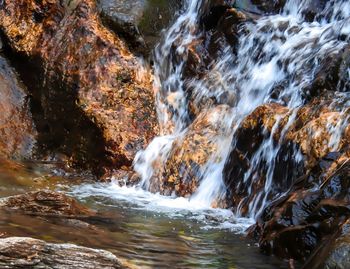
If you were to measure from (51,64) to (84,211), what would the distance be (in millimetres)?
4989

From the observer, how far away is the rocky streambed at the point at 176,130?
15.8 ft

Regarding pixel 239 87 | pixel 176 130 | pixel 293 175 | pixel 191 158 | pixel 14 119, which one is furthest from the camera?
pixel 14 119

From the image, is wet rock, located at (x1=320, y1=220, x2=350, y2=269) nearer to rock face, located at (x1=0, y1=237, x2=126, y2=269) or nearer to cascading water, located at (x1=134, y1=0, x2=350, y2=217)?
rock face, located at (x1=0, y1=237, x2=126, y2=269)

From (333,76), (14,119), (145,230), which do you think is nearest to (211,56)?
(333,76)

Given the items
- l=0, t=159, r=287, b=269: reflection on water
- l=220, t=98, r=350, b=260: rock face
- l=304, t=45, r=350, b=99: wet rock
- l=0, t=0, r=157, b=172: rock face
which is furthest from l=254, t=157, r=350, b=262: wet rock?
A: l=0, t=0, r=157, b=172: rock face

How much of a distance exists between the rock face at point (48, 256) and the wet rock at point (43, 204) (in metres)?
1.67

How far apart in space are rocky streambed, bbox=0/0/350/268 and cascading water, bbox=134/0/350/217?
3cm

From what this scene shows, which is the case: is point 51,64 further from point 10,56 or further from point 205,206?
point 205,206

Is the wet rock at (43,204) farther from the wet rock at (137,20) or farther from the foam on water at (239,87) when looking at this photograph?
the wet rock at (137,20)

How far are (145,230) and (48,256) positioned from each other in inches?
82.6

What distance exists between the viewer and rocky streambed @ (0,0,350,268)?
189 inches

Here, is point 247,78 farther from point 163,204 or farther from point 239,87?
point 163,204

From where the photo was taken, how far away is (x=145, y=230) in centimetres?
575

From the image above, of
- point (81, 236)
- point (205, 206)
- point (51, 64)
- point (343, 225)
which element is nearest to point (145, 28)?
point (51, 64)
